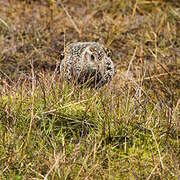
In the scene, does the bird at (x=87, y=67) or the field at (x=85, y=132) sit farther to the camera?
the bird at (x=87, y=67)

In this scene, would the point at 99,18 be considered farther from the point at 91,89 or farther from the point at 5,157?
the point at 5,157

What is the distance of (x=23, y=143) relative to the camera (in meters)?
4.30

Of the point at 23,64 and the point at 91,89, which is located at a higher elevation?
the point at 91,89

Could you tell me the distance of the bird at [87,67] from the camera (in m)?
5.51

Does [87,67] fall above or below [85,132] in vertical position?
above

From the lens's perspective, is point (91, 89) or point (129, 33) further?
point (129, 33)

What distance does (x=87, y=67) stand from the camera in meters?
5.54

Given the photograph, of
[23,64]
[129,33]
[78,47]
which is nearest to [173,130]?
[78,47]

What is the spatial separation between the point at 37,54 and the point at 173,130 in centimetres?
333

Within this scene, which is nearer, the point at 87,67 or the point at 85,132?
the point at 85,132

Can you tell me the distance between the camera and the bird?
5.51 m

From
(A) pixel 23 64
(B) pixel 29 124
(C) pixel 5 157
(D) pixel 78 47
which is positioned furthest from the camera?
(A) pixel 23 64

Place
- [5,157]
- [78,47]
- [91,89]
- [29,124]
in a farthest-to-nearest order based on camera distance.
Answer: [78,47]
[91,89]
[29,124]
[5,157]

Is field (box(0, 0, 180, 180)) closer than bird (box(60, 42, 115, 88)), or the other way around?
field (box(0, 0, 180, 180))
